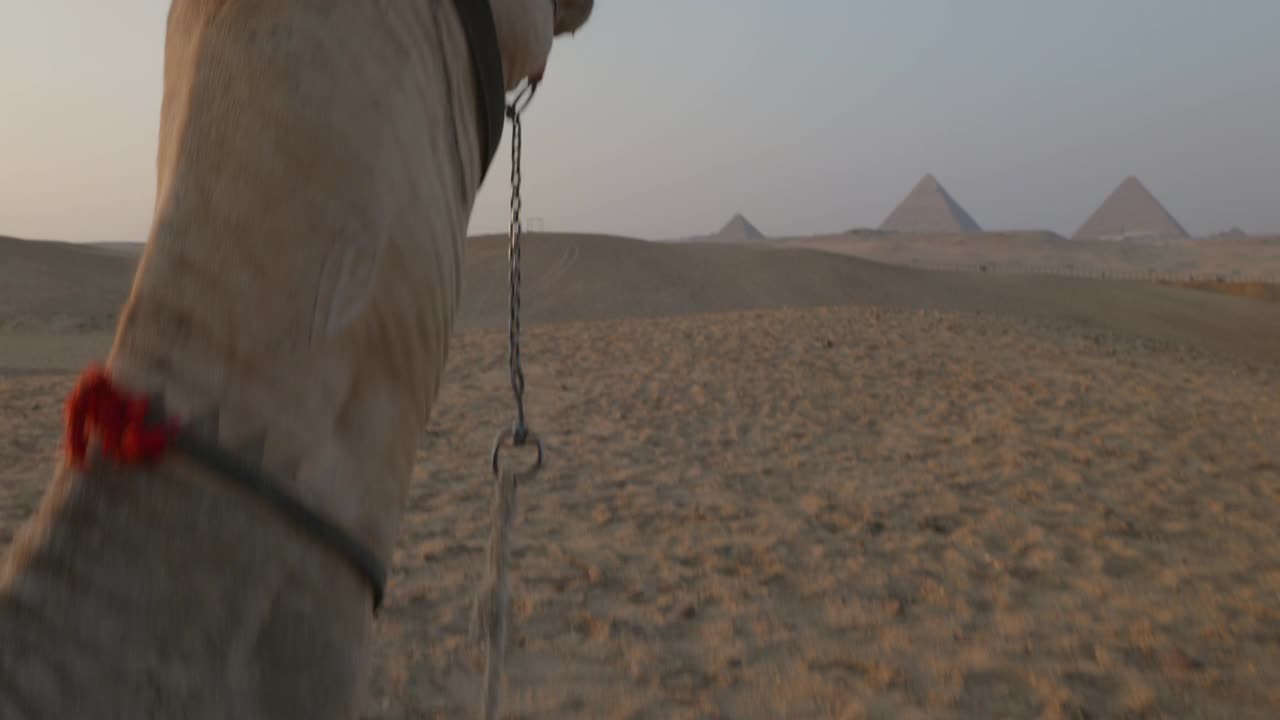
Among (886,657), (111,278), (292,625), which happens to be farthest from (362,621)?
(111,278)

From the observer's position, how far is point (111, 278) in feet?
75.2

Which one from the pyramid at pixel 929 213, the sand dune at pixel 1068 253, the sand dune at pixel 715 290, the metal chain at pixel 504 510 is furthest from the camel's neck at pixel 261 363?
the pyramid at pixel 929 213

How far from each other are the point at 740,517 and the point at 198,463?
171 inches

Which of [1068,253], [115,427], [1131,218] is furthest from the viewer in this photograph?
[1131,218]

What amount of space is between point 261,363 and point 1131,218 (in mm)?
157469

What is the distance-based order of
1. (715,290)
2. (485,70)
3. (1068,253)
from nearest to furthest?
(485,70)
(715,290)
(1068,253)

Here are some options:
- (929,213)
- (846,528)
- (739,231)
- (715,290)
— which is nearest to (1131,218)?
(929,213)

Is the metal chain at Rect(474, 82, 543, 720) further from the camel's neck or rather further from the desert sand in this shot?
the desert sand

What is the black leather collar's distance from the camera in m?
0.90

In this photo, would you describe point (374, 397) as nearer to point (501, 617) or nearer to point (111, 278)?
point (501, 617)

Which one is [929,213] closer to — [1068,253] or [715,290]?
[1068,253]

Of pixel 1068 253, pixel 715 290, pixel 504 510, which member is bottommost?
pixel 504 510

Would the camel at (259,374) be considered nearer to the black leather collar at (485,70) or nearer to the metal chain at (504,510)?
the black leather collar at (485,70)

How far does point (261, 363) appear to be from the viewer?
688 mm
